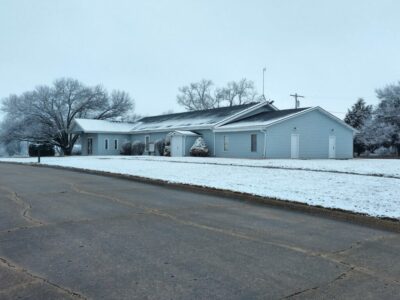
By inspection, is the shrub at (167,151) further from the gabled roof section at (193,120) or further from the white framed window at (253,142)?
the white framed window at (253,142)

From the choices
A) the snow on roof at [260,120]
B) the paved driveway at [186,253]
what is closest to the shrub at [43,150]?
the snow on roof at [260,120]

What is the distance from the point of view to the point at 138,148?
4003cm

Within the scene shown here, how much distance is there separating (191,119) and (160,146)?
160 inches

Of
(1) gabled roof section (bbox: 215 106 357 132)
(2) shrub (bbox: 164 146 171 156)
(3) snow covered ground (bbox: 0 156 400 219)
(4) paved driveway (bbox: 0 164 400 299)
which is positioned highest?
(1) gabled roof section (bbox: 215 106 357 132)

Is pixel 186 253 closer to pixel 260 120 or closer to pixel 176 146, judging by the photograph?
pixel 260 120

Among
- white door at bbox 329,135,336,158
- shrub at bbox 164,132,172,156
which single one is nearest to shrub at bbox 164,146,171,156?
shrub at bbox 164,132,172,156

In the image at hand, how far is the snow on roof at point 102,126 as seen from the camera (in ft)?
135

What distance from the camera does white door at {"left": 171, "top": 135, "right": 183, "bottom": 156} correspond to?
108 feet

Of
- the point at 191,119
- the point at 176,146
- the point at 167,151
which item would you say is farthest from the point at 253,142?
the point at 191,119

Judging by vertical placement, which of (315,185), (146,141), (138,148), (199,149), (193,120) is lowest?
(315,185)

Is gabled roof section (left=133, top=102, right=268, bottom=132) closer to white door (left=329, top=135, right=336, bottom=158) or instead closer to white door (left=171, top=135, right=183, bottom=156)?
white door (left=171, top=135, right=183, bottom=156)

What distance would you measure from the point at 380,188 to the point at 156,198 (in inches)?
236

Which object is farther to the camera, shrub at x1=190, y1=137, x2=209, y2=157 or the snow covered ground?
shrub at x1=190, y1=137, x2=209, y2=157

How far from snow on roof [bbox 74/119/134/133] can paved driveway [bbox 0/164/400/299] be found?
3280cm
